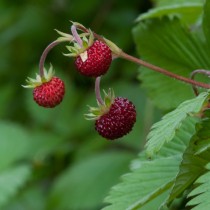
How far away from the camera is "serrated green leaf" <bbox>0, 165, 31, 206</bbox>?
94.8 inches

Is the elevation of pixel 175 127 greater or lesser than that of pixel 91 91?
lesser

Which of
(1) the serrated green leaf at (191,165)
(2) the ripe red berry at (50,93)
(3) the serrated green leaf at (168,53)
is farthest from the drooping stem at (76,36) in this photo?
(3) the serrated green leaf at (168,53)

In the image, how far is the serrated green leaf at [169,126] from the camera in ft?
3.33

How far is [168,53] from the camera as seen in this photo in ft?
4.79

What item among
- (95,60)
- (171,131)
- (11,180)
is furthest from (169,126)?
(11,180)

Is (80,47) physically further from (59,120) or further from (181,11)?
(59,120)

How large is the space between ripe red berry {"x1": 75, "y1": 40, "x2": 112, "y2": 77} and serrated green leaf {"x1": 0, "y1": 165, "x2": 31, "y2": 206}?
4.45 ft

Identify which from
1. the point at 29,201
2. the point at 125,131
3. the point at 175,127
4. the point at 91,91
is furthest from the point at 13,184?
the point at 175,127

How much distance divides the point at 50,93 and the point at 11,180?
1369 millimetres

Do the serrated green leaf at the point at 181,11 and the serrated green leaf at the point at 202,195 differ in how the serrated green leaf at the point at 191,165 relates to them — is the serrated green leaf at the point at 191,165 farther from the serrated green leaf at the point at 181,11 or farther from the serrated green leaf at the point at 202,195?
the serrated green leaf at the point at 181,11

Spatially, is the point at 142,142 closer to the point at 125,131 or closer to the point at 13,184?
the point at 13,184

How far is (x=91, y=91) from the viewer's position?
10.9 ft

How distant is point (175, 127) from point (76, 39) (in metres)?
0.21

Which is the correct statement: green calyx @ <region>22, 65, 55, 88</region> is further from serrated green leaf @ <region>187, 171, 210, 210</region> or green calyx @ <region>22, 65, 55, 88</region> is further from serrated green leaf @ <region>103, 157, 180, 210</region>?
serrated green leaf @ <region>187, 171, 210, 210</region>
